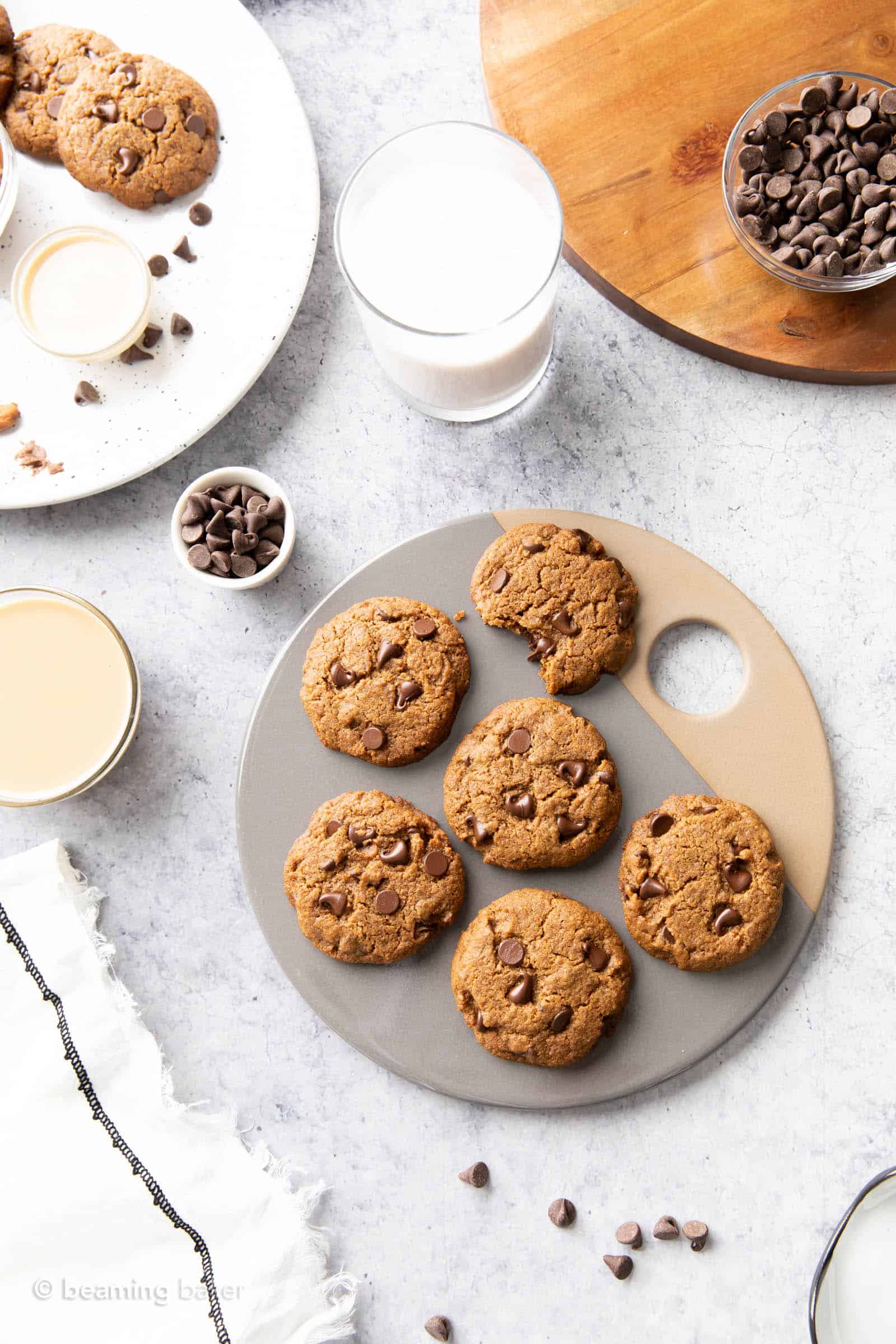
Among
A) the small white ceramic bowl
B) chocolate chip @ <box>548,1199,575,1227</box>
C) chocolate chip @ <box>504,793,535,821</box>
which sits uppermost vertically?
the small white ceramic bowl

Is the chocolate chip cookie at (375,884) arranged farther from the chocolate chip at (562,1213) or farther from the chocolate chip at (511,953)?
the chocolate chip at (562,1213)

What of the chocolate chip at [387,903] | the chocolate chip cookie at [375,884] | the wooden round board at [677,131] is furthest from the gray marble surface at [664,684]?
the chocolate chip at [387,903]

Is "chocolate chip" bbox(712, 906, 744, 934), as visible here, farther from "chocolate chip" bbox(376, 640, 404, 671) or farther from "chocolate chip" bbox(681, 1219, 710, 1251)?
"chocolate chip" bbox(376, 640, 404, 671)

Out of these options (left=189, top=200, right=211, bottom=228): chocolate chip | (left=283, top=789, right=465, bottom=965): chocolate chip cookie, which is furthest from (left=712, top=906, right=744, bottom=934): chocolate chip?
(left=189, top=200, right=211, bottom=228): chocolate chip

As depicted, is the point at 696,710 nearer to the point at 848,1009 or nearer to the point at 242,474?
the point at 848,1009

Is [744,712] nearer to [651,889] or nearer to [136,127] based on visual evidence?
[651,889]

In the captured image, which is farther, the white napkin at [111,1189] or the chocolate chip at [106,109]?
the chocolate chip at [106,109]

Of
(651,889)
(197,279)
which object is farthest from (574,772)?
(197,279)

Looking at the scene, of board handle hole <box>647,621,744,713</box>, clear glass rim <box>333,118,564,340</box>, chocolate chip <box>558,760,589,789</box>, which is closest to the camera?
clear glass rim <box>333,118,564,340</box>
